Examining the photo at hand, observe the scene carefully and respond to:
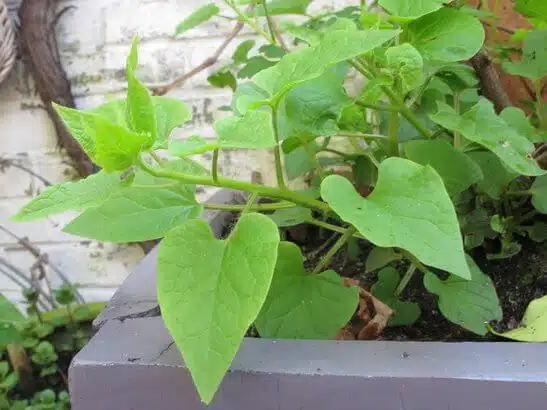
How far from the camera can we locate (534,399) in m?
0.28

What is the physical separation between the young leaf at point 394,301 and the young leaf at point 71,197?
244mm

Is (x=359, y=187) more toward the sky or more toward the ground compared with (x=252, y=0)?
more toward the ground

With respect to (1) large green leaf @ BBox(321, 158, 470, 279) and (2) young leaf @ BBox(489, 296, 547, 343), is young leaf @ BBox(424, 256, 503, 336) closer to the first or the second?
(2) young leaf @ BBox(489, 296, 547, 343)

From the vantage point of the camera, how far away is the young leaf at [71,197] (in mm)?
307

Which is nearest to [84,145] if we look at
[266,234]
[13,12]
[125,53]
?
[266,234]

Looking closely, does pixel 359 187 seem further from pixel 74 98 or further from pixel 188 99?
pixel 74 98

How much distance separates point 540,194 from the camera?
47 centimetres

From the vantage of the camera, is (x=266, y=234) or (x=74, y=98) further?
(x=74, y=98)

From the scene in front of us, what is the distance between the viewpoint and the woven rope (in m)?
1.01

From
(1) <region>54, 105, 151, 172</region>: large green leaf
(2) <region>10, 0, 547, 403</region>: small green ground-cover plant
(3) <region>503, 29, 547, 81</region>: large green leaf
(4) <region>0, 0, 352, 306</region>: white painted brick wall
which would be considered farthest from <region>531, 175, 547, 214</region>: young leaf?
(4) <region>0, 0, 352, 306</region>: white painted brick wall

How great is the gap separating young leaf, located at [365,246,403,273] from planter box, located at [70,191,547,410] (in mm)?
158

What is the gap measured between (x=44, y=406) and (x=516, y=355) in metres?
A: 0.79

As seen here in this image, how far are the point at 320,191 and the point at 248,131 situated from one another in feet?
0.22

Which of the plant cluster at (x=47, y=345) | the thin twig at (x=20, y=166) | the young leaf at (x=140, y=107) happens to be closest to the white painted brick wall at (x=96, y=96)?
the thin twig at (x=20, y=166)
